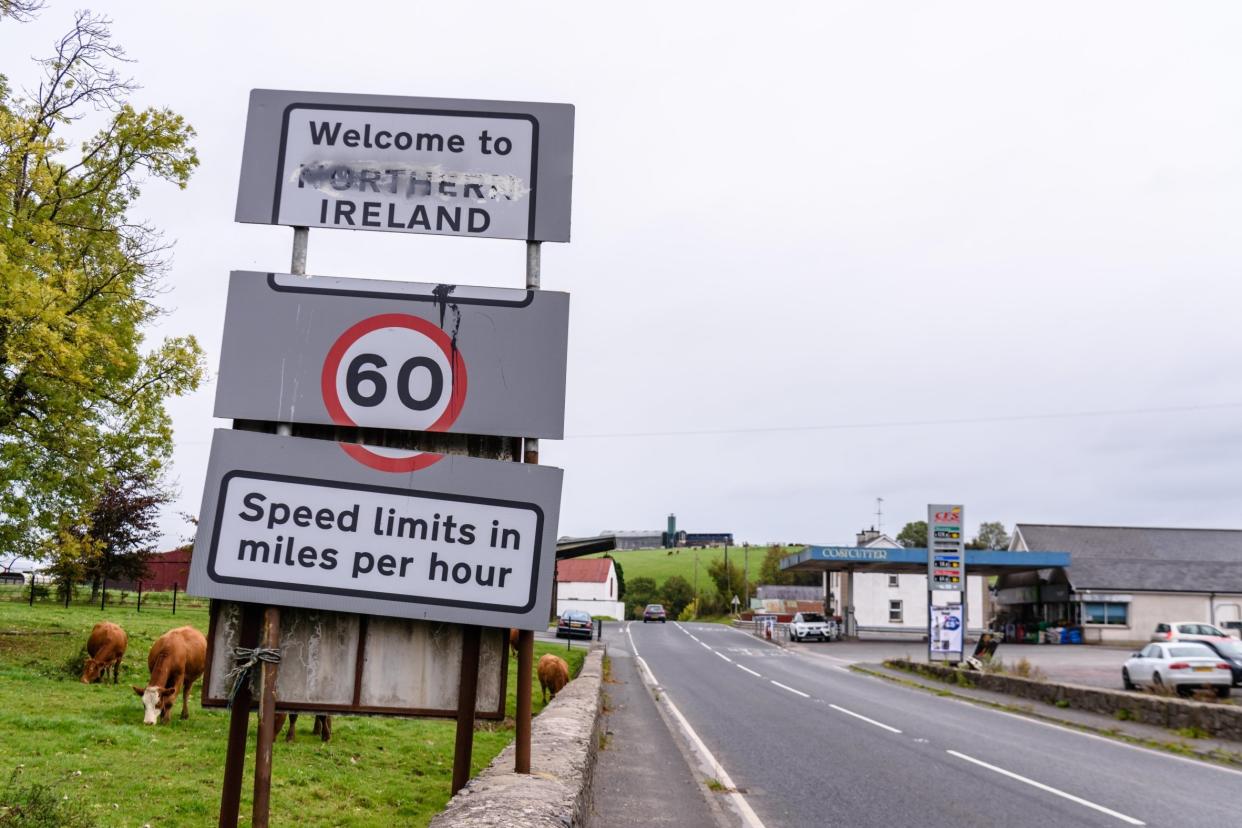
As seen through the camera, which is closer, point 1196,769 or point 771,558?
point 1196,769

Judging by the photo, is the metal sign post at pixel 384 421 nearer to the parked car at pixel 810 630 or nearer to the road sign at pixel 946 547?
the road sign at pixel 946 547

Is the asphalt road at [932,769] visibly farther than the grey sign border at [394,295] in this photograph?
Yes

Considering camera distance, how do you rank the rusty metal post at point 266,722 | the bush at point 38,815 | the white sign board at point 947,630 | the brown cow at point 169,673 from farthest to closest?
the white sign board at point 947,630 → the brown cow at point 169,673 → the bush at point 38,815 → the rusty metal post at point 266,722

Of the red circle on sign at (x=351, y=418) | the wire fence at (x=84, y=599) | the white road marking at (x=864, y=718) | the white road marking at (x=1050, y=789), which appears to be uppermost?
the red circle on sign at (x=351, y=418)

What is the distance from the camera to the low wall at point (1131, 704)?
48.6 feet

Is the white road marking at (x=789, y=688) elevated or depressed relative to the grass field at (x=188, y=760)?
depressed

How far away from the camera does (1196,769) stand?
1209cm

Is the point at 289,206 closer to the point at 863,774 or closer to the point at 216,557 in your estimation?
the point at 216,557

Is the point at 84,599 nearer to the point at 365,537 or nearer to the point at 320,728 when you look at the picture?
the point at 320,728

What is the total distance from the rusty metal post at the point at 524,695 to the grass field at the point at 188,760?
3447 millimetres

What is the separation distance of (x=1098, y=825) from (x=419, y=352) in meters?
8.11

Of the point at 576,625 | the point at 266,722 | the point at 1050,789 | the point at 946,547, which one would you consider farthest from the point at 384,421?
the point at 576,625

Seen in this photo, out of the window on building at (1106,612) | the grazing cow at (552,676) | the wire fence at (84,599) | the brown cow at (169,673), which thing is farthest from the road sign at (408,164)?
the window on building at (1106,612)

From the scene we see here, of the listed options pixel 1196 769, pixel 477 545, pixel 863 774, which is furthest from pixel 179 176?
pixel 1196 769
